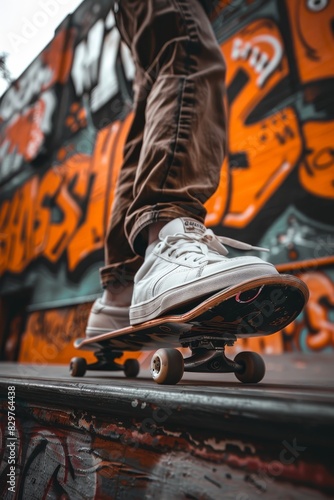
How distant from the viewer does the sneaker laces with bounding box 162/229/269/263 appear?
875 millimetres

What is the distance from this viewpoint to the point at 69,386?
2.13 ft

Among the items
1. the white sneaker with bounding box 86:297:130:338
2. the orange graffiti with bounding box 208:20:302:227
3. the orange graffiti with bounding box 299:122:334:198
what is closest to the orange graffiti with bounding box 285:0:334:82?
the orange graffiti with bounding box 208:20:302:227

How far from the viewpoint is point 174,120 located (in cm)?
101

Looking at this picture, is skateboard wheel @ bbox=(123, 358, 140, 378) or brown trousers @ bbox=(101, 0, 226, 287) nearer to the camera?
brown trousers @ bbox=(101, 0, 226, 287)

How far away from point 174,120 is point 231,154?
274 cm

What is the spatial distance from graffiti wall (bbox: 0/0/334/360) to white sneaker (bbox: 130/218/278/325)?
2021mm

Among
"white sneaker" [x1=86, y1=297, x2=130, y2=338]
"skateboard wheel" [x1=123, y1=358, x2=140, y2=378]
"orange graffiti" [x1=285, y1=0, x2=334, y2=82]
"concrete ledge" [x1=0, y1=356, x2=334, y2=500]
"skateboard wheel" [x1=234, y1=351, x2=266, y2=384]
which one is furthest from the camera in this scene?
"orange graffiti" [x1=285, y1=0, x2=334, y2=82]

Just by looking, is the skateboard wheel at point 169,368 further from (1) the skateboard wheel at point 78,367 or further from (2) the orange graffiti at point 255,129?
(2) the orange graffiti at point 255,129

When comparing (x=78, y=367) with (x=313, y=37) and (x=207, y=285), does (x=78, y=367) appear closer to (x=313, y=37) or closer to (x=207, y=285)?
(x=207, y=285)

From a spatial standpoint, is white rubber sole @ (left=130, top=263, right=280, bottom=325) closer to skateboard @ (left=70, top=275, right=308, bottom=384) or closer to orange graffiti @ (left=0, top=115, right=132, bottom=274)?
skateboard @ (left=70, top=275, right=308, bottom=384)

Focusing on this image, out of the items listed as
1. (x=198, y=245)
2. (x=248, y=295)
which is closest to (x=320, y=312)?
(x=198, y=245)

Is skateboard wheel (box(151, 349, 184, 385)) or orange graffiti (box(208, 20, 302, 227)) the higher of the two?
orange graffiti (box(208, 20, 302, 227))

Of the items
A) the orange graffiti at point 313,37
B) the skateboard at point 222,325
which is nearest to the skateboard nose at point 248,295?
the skateboard at point 222,325

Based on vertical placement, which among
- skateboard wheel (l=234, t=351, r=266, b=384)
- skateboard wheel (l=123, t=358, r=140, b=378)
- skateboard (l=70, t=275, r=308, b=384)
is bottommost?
skateboard wheel (l=123, t=358, r=140, b=378)
